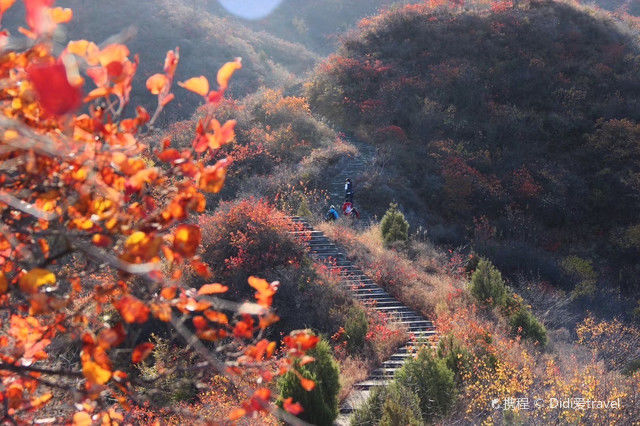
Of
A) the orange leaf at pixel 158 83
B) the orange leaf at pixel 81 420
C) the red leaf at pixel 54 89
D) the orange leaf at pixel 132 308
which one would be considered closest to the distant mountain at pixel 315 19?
the orange leaf at pixel 158 83

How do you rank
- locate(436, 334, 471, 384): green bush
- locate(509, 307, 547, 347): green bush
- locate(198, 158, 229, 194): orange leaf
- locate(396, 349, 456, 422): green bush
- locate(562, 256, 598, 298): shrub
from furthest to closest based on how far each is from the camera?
locate(562, 256, 598, 298): shrub → locate(509, 307, 547, 347): green bush → locate(436, 334, 471, 384): green bush → locate(396, 349, 456, 422): green bush → locate(198, 158, 229, 194): orange leaf

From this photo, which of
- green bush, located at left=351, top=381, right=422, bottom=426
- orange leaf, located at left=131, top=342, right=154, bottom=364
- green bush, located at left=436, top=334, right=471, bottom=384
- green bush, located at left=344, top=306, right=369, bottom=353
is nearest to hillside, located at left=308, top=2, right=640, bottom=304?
green bush, located at left=344, top=306, right=369, bottom=353

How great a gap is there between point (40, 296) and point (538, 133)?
19.0 m

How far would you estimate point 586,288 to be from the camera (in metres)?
11.6

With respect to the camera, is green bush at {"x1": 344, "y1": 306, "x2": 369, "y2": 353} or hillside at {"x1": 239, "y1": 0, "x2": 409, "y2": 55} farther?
hillside at {"x1": 239, "y1": 0, "x2": 409, "y2": 55}

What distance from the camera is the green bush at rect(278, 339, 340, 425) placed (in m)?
5.33

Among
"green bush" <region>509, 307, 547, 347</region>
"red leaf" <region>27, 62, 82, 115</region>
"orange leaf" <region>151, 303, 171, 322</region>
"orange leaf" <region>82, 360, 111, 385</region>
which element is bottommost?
"green bush" <region>509, 307, 547, 347</region>

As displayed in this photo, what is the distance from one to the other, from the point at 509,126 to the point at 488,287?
10.8m

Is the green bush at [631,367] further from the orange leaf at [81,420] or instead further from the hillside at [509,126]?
the orange leaf at [81,420]

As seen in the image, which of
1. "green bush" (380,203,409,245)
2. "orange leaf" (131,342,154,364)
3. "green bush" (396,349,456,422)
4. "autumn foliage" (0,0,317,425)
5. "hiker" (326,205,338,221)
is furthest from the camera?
"hiker" (326,205,338,221)

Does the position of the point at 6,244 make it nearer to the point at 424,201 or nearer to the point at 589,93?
the point at 424,201

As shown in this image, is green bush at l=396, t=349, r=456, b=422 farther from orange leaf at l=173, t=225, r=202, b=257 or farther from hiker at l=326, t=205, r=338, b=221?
→ hiker at l=326, t=205, r=338, b=221

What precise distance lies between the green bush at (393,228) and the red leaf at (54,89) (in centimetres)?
1129

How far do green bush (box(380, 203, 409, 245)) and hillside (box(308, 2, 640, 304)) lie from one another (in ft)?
6.94
